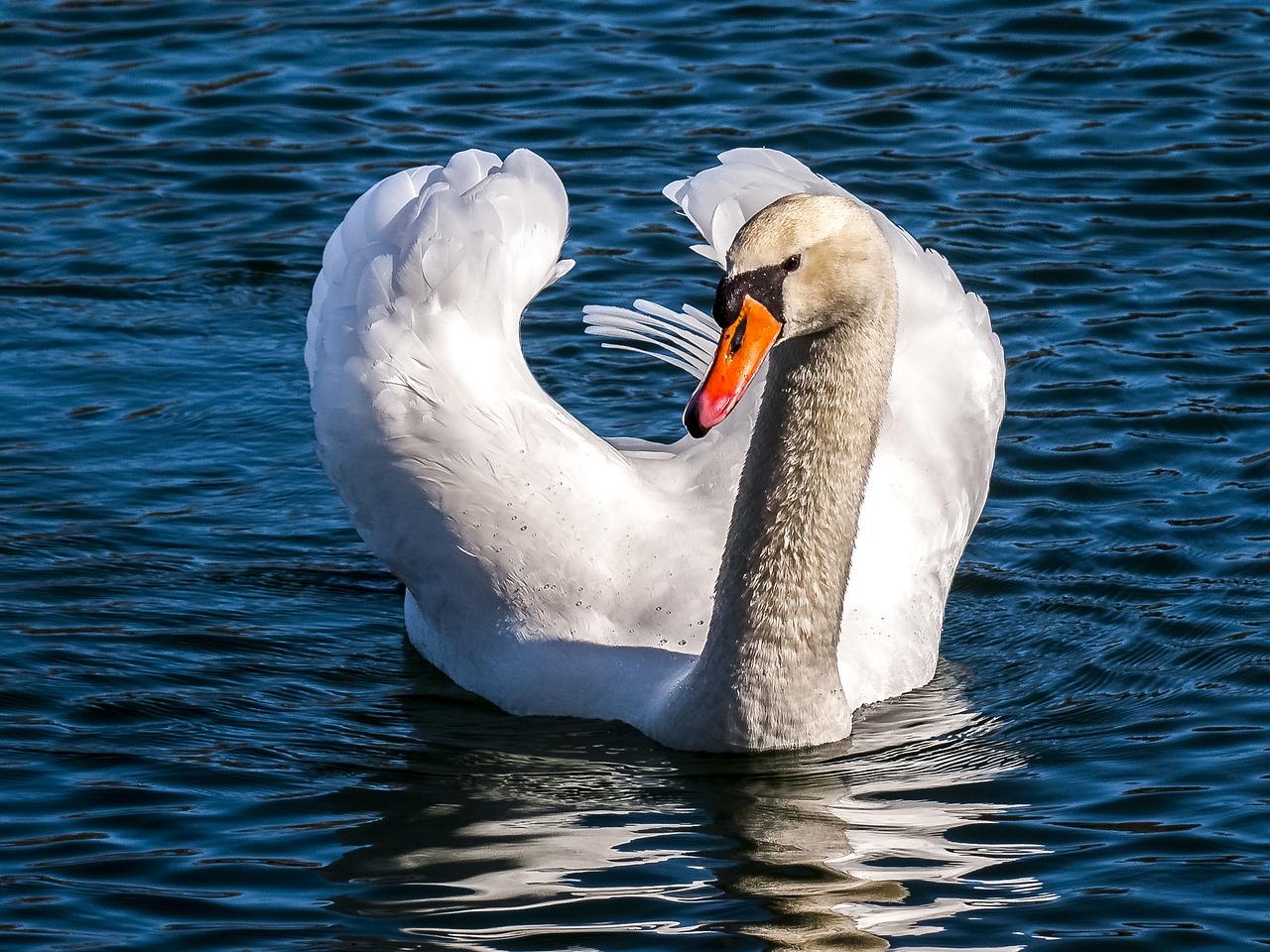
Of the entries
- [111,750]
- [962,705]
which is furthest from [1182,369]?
[111,750]

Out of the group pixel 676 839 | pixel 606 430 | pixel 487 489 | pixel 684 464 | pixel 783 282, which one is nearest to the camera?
pixel 783 282

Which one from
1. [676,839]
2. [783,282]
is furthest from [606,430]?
[783,282]

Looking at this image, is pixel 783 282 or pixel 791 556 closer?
pixel 783 282

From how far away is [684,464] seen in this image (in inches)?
325

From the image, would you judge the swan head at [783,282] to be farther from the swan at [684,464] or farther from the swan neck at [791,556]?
the swan neck at [791,556]

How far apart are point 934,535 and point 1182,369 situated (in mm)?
2755

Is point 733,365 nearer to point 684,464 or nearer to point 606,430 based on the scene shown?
point 684,464

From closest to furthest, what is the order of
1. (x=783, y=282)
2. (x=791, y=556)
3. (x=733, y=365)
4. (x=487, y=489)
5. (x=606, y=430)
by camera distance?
(x=733, y=365), (x=783, y=282), (x=791, y=556), (x=487, y=489), (x=606, y=430)

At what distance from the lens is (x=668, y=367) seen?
36.4 feet

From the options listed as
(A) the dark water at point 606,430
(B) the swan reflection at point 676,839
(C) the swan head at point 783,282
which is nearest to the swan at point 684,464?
(C) the swan head at point 783,282

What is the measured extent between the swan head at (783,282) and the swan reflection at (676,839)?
1357 millimetres

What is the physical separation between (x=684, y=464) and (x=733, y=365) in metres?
1.94

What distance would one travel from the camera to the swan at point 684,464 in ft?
22.9

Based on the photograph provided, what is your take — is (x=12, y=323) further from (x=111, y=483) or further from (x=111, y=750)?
(x=111, y=750)
